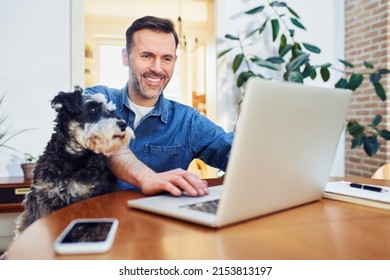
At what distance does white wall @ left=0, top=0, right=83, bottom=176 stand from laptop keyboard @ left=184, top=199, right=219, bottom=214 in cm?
213

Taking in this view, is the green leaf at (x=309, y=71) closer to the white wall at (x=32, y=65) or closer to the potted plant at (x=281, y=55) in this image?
the potted plant at (x=281, y=55)

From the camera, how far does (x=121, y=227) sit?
68 cm

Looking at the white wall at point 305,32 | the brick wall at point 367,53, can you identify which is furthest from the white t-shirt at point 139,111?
the brick wall at point 367,53

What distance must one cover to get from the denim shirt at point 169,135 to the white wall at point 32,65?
108 centimetres

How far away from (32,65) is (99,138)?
1534 millimetres

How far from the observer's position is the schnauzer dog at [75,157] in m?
1.32

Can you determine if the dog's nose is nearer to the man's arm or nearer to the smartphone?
the man's arm

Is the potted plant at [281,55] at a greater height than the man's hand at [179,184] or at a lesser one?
greater

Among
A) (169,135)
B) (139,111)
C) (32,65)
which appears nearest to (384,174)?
(169,135)

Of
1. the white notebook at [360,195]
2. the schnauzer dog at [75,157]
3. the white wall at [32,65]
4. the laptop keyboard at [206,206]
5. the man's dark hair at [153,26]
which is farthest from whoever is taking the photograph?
the white wall at [32,65]

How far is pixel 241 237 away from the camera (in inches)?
24.6

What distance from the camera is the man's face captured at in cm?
174

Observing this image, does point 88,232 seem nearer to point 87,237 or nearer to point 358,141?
point 87,237

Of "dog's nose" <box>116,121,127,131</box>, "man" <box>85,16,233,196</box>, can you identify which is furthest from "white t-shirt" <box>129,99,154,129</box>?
"dog's nose" <box>116,121,127,131</box>
